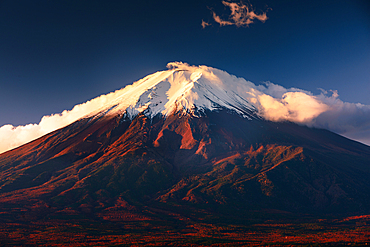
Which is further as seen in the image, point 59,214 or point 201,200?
point 201,200

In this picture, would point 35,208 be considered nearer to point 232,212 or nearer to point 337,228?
point 232,212

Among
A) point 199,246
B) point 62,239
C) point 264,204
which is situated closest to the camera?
point 199,246

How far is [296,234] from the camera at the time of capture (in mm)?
148250

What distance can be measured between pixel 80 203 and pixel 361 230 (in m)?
156

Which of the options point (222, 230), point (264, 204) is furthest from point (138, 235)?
point (264, 204)

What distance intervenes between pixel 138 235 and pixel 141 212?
3431 centimetres

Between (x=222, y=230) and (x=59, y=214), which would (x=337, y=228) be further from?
(x=59, y=214)

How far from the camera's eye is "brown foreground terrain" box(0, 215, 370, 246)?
133125 millimetres

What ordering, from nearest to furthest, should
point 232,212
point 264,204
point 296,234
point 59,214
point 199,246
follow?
point 199,246 → point 296,234 → point 59,214 → point 232,212 → point 264,204

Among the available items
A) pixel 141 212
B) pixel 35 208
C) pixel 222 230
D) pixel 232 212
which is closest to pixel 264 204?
pixel 232 212

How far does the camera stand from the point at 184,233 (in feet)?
Answer: 487

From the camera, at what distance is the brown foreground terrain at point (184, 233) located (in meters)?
133

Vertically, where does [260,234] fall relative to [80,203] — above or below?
below

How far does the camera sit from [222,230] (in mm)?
155375
